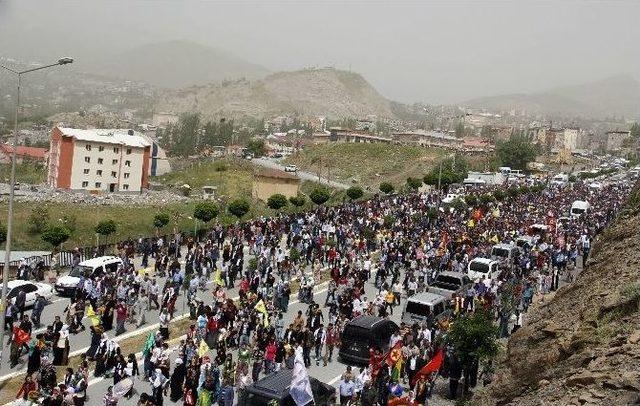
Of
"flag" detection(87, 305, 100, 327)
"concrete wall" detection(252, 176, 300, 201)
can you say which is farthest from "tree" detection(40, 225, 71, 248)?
"concrete wall" detection(252, 176, 300, 201)

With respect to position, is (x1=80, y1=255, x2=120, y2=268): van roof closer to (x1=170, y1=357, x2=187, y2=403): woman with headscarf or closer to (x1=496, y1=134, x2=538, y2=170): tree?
(x1=170, y1=357, x2=187, y2=403): woman with headscarf

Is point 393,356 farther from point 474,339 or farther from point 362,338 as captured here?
point 474,339

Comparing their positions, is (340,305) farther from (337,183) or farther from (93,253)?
(337,183)

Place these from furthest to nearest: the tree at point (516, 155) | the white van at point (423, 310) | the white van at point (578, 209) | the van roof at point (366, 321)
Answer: the tree at point (516, 155) < the white van at point (578, 209) < the white van at point (423, 310) < the van roof at point (366, 321)

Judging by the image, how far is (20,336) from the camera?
16375 millimetres

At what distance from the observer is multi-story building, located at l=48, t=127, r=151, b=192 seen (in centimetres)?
6488

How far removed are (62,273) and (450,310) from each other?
15132 millimetres

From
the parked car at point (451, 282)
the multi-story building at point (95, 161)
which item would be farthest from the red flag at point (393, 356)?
the multi-story building at point (95, 161)

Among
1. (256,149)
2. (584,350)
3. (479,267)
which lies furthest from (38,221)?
(256,149)

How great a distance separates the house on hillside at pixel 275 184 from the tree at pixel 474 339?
43.1m

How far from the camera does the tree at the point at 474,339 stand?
577 inches

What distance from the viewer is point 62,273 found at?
26.6 m

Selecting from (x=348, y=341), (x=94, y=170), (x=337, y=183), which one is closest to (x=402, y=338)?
(x=348, y=341)

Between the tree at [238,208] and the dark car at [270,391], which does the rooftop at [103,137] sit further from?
the dark car at [270,391]
